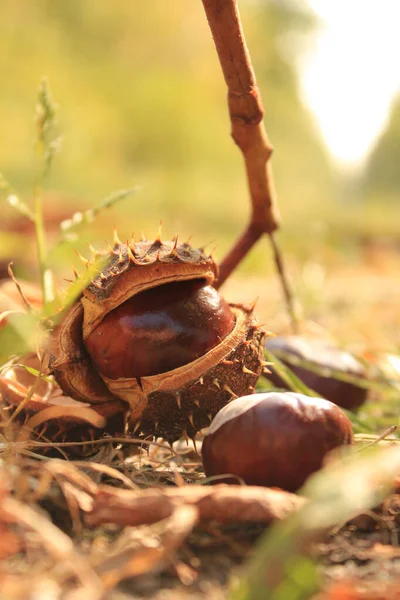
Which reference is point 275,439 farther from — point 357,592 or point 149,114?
point 149,114

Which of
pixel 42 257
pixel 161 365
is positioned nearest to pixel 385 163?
pixel 42 257

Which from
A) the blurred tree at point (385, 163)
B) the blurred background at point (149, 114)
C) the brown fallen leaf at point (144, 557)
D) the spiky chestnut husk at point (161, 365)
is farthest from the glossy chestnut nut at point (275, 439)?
the blurred tree at point (385, 163)

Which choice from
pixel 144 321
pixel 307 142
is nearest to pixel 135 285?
pixel 144 321

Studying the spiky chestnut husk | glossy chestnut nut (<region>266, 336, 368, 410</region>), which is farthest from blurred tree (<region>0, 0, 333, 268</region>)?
the spiky chestnut husk

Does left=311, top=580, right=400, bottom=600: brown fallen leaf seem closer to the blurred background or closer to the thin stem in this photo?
the thin stem

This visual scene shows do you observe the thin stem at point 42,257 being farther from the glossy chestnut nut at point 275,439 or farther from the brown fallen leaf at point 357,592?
the brown fallen leaf at point 357,592

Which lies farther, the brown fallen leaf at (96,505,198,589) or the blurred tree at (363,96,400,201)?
the blurred tree at (363,96,400,201)
